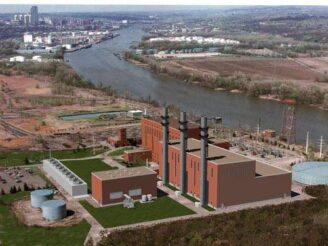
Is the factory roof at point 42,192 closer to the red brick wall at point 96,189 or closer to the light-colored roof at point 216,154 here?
the red brick wall at point 96,189

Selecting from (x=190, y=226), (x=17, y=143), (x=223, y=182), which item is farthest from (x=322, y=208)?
(x=17, y=143)

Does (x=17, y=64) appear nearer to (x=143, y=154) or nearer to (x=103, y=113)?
(x=103, y=113)

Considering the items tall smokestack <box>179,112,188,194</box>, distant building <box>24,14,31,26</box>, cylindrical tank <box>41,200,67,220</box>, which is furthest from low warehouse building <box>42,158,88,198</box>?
distant building <box>24,14,31,26</box>

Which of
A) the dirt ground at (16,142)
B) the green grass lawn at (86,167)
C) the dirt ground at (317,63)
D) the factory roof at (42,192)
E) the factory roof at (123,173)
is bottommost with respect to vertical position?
the dirt ground at (16,142)

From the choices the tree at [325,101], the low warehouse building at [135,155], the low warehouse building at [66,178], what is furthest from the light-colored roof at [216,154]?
the tree at [325,101]

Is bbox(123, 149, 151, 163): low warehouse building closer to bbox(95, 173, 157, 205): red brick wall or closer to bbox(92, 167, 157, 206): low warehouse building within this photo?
bbox(92, 167, 157, 206): low warehouse building

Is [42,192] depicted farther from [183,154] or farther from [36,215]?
[183,154]
